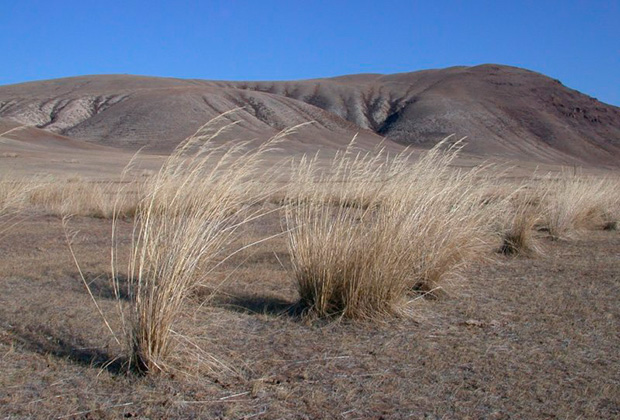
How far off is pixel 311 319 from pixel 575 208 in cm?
775

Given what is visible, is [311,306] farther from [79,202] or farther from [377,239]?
[79,202]

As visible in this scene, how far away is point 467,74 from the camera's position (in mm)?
141875

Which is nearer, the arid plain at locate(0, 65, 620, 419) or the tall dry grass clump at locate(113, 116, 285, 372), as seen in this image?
the arid plain at locate(0, 65, 620, 419)

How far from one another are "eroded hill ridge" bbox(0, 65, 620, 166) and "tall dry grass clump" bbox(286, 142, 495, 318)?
212ft

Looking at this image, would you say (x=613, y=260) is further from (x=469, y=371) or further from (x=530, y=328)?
(x=469, y=371)

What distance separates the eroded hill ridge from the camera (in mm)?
86562

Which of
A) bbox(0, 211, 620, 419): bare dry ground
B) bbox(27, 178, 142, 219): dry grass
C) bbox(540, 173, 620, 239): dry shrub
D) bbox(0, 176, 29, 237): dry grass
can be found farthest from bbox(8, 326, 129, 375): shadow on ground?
bbox(540, 173, 620, 239): dry shrub

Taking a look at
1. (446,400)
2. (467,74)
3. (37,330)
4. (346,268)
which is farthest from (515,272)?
(467,74)

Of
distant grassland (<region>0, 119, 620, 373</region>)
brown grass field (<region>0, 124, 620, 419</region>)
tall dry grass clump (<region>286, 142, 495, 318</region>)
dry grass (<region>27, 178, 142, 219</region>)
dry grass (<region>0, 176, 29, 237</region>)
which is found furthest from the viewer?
dry grass (<region>27, 178, 142, 219</region>)

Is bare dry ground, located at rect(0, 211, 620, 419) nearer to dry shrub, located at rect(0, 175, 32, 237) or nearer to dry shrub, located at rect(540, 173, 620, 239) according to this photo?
dry shrub, located at rect(0, 175, 32, 237)

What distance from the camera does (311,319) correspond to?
18.9 ft

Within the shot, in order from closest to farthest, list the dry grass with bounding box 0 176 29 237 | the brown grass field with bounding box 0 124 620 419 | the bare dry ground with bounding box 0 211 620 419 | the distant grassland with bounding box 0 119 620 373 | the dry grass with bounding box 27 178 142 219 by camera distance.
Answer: the bare dry ground with bounding box 0 211 620 419
the brown grass field with bounding box 0 124 620 419
the distant grassland with bounding box 0 119 620 373
the dry grass with bounding box 0 176 29 237
the dry grass with bounding box 27 178 142 219

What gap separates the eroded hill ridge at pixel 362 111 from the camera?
86.6 m

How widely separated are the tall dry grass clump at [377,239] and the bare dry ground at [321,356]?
259 mm
